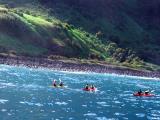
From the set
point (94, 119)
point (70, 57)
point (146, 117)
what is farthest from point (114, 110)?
point (70, 57)

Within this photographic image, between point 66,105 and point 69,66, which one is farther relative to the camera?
point 69,66

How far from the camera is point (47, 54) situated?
184750mm

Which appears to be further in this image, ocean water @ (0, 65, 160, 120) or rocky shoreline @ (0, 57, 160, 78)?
rocky shoreline @ (0, 57, 160, 78)

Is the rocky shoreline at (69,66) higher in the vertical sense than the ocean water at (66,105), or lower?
higher

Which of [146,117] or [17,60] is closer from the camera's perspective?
[146,117]

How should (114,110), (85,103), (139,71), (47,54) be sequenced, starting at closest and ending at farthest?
(114,110), (85,103), (47,54), (139,71)

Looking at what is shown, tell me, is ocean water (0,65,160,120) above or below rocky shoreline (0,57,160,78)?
below

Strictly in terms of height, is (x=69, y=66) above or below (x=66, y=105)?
above

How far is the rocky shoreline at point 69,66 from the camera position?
6200 inches

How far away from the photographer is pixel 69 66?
566 feet

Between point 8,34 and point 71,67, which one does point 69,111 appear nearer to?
point 71,67

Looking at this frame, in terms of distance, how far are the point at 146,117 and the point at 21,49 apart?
12049cm

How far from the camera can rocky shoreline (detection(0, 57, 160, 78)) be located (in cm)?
15749

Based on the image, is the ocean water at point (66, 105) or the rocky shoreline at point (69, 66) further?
the rocky shoreline at point (69, 66)
